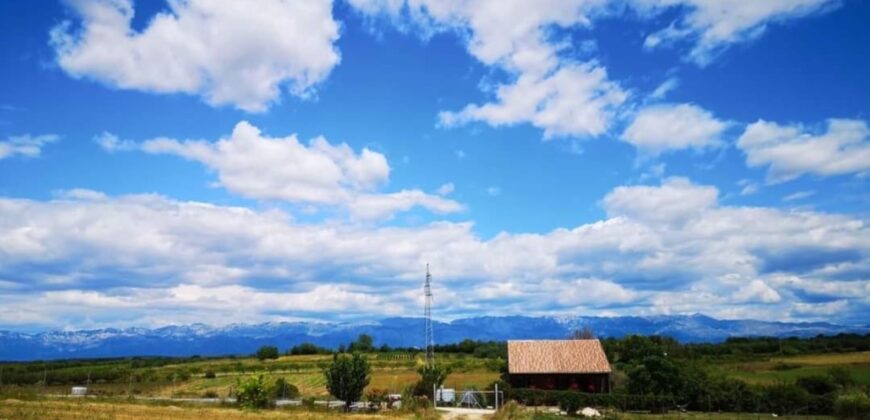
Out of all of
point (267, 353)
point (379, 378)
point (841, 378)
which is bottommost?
point (379, 378)

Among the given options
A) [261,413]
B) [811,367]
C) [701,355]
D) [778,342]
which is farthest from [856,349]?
[261,413]

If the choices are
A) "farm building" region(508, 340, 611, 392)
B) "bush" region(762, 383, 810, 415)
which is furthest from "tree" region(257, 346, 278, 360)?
"bush" region(762, 383, 810, 415)

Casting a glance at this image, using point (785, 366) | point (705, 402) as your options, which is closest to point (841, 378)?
point (705, 402)

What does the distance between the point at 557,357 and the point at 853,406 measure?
20353 millimetres

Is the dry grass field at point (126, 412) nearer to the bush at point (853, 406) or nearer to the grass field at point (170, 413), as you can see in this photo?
the grass field at point (170, 413)

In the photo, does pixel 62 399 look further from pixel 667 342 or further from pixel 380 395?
pixel 667 342

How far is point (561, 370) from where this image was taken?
5259 cm

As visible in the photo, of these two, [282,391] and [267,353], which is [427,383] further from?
[267,353]

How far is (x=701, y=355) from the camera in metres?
92.9

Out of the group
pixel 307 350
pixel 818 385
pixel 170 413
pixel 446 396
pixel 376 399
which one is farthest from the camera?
pixel 307 350

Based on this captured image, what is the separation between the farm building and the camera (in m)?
52.6

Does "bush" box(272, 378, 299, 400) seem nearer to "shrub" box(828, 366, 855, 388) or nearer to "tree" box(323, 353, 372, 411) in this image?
"tree" box(323, 353, 372, 411)

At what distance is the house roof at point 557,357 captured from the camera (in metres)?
52.7

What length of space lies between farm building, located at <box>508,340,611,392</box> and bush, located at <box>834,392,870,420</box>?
16.1 m
